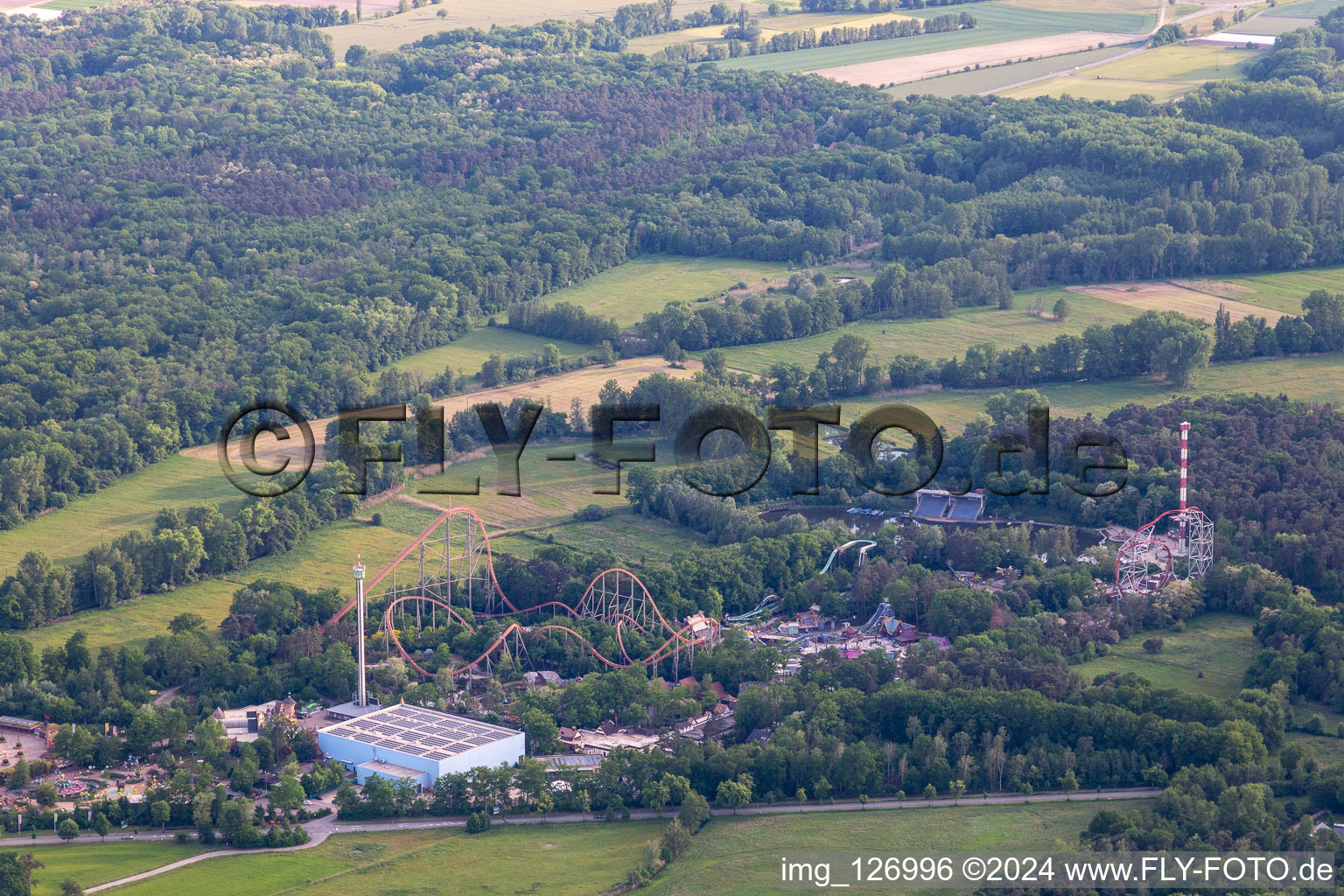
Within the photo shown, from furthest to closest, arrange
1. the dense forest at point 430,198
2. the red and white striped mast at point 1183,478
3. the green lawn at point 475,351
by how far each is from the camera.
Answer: the green lawn at point 475,351 → the dense forest at point 430,198 → the red and white striped mast at point 1183,478

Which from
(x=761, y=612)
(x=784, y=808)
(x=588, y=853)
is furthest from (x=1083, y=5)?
(x=588, y=853)

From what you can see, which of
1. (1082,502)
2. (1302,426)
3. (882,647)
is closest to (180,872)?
(882,647)

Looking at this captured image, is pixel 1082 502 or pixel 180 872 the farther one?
pixel 1082 502

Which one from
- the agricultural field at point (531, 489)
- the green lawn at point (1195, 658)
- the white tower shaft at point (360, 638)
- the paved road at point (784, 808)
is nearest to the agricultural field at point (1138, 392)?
the agricultural field at point (531, 489)

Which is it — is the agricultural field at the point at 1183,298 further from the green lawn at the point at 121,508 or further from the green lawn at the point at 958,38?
the green lawn at the point at 958,38

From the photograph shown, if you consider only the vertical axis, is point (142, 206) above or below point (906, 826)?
above

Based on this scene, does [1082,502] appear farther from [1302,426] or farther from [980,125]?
[980,125]

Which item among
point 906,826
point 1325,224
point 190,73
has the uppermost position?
point 190,73
